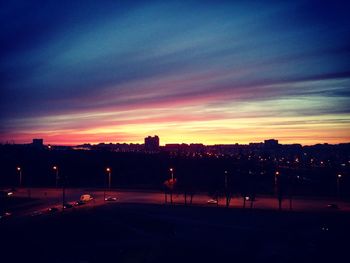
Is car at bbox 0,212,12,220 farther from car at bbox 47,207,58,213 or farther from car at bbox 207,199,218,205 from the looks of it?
car at bbox 207,199,218,205

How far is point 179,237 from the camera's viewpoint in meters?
31.1

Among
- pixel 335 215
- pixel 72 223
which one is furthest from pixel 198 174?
pixel 72 223

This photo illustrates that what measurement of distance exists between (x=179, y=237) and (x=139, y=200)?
2210 centimetres

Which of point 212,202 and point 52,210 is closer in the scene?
point 52,210

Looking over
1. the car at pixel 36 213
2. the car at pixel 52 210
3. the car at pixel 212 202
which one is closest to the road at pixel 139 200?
the car at pixel 36 213

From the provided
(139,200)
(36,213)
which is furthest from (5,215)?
(139,200)

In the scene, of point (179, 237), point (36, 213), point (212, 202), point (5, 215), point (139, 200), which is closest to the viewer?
point (179, 237)

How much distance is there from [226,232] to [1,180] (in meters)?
62.8

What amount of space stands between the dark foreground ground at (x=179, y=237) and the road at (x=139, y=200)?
5036 millimetres

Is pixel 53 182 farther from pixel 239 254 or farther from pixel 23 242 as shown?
pixel 239 254

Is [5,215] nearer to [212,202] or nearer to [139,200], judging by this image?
[139,200]

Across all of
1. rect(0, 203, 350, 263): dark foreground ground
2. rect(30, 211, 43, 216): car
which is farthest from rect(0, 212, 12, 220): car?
rect(0, 203, 350, 263): dark foreground ground

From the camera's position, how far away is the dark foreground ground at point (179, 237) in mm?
25641

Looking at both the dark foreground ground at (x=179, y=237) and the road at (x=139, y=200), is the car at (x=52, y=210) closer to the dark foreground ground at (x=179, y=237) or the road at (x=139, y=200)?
the road at (x=139, y=200)
